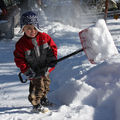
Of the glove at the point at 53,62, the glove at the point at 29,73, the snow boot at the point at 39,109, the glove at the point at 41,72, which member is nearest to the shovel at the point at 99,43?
the glove at the point at 53,62

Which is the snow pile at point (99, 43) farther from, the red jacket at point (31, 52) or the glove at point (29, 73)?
the glove at point (29, 73)

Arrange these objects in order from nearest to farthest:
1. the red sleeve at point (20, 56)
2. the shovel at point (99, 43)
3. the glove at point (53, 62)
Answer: the shovel at point (99, 43) → the red sleeve at point (20, 56) → the glove at point (53, 62)

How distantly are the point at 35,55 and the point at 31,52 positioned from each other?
69mm

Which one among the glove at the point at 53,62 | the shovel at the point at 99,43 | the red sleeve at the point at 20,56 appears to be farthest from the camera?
the glove at the point at 53,62

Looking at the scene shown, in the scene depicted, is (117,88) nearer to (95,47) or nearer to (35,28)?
(95,47)

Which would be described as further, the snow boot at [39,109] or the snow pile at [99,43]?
the snow boot at [39,109]

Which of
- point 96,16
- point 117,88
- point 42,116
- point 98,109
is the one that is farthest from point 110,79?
point 96,16

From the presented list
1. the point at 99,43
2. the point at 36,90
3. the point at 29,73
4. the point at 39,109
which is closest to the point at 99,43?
the point at 99,43

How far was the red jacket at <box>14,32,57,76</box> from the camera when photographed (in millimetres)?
2314

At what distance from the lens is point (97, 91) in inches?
101

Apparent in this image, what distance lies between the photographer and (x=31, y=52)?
2352 mm

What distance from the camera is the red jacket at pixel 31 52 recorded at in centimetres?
231

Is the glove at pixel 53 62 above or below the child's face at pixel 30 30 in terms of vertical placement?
below

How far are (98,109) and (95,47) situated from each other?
868mm
